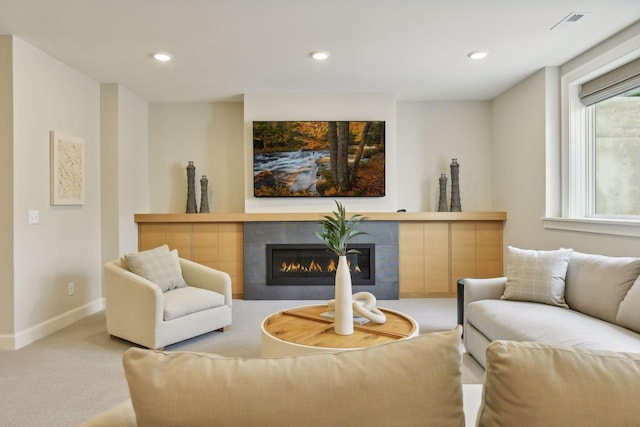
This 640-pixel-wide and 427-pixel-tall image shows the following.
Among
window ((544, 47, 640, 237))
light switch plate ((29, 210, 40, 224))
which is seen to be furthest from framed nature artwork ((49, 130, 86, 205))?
window ((544, 47, 640, 237))

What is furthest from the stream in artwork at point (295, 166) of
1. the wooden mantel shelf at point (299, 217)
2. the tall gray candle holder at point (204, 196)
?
the tall gray candle holder at point (204, 196)

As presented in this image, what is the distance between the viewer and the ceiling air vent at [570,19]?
2.95m

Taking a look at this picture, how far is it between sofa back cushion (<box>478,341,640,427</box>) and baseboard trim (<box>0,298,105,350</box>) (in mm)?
3834

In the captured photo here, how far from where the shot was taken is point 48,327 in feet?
11.9

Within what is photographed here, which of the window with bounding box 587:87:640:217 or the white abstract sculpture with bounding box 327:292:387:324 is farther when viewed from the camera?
the window with bounding box 587:87:640:217

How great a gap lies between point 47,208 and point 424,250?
4074mm

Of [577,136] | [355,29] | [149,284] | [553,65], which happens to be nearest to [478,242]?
[577,136]

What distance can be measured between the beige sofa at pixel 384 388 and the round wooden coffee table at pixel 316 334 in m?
1.26

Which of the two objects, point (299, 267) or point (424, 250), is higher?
point (424, 250)

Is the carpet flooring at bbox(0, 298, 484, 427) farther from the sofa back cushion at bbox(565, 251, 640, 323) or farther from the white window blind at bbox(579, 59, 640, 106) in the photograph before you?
the white window blind at bbox(579, 59, 640, 106)

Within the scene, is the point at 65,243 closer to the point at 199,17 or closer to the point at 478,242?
the point at 199,17

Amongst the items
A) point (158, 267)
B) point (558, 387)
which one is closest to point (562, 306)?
point (558, 387)

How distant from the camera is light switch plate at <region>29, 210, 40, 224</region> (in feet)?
11.3

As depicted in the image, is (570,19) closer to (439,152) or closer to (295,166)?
(439,152)
